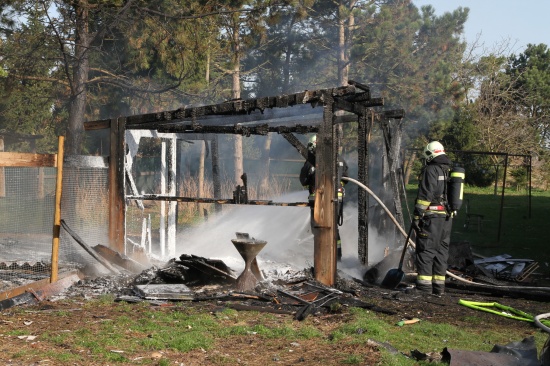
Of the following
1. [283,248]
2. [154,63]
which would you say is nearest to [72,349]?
[283,248]

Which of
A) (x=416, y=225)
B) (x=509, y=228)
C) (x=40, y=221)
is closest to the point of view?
(x=40, y=221)

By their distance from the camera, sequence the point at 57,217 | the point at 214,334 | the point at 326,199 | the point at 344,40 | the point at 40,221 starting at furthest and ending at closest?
the point at 344,40, the point at 40,221, the point at 326,199, the point at 57,217, the point at 214,334

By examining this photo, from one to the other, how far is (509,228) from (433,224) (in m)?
9.32

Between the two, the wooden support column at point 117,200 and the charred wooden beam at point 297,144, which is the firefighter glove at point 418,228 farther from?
the wooden support column at point 117,200

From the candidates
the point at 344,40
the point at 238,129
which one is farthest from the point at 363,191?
the point at 344,40

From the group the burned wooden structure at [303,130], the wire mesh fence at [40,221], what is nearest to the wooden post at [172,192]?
the burned wooden structure at [303,130]

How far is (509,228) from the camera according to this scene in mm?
17594

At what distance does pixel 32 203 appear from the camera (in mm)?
8938

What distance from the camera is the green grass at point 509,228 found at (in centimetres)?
1432

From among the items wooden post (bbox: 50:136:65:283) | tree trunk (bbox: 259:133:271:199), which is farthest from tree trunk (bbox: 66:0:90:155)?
wooden post (bbox: 50:136:65:283)

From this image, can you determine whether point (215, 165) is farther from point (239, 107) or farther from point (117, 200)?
point (239, 107)

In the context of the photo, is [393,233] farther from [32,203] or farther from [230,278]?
[32,203]

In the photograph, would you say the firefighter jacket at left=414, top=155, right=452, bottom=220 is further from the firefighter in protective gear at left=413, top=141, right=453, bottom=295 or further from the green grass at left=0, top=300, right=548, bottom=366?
the green grass at left=0, top=300, right=548, bottom=366

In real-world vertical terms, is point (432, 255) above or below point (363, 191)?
below
